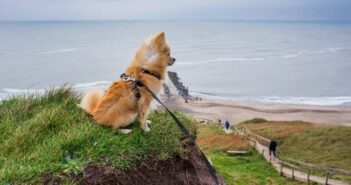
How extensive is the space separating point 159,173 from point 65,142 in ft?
4.14

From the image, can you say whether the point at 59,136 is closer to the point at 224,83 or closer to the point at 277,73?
the point at 224,83

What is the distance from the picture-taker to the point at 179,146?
17.6ft

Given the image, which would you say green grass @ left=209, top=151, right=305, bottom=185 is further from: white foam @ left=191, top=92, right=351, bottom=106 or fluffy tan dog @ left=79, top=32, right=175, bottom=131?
white foam @ left=191, top=92, right=351, bottom=106

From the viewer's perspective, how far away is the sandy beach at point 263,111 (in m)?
39.6

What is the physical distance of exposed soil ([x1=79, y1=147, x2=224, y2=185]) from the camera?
402 cm

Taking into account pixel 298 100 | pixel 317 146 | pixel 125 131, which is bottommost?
pixel 298 100

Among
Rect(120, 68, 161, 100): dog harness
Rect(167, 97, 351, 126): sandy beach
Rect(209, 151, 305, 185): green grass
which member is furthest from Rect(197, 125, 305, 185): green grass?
Rect(167, 97, 351, 126): sandy beach

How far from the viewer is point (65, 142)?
4344 mm

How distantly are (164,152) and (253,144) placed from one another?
17.4 meters

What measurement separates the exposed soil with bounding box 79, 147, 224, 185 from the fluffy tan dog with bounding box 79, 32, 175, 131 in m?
0.67

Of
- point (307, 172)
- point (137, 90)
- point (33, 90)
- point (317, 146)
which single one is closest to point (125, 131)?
point (137, 90)

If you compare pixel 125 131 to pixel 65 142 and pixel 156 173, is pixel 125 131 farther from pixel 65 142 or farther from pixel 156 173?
pixel 65 142

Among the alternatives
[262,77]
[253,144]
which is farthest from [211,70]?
[253,144]

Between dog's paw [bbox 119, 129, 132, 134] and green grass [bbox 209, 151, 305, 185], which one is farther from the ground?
dog's paw [bbox 119, 129, 132, 134]
